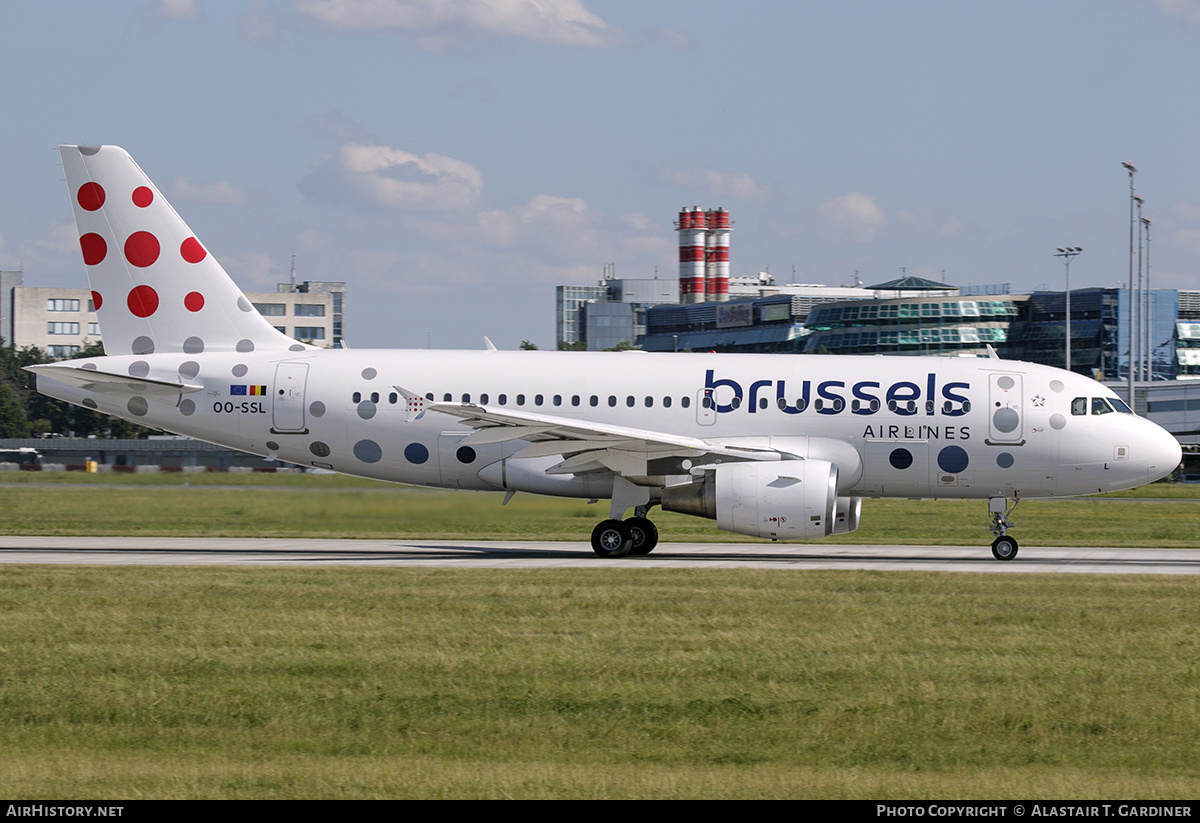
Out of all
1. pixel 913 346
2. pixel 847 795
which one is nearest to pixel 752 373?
pixel 847 795

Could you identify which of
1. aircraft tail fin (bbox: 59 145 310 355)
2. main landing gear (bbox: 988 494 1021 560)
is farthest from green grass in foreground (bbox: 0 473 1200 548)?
main landing gear (bbox: 988 494 1021 560)

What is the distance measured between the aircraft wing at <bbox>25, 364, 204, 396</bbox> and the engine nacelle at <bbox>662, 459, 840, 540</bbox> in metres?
10.6

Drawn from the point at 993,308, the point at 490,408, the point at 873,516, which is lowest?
the point at 873,516

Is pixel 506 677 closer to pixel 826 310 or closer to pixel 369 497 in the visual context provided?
pixel 369 497

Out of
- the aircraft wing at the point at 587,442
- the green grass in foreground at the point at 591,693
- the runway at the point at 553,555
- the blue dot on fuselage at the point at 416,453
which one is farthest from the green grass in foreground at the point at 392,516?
the green grass in foreground at the point at 591,693

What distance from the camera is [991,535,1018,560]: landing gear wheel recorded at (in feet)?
82.9

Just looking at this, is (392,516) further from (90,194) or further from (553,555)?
(90,194)

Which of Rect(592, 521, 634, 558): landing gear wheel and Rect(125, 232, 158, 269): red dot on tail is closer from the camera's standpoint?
Rect(592, 521, 634, 558): landing gear wheel

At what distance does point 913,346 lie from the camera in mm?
134125

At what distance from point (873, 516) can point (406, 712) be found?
2907 centimetres

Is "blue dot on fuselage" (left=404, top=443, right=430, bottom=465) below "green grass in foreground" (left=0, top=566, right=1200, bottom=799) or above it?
above

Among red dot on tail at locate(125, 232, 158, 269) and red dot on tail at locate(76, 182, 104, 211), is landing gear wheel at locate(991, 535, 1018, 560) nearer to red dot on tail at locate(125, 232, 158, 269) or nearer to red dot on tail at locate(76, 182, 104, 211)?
red dot on tail at locate(125, 232, 158, 269)

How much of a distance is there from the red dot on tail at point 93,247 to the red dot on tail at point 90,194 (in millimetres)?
579

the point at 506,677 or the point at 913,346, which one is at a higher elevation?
the point at 913,346
